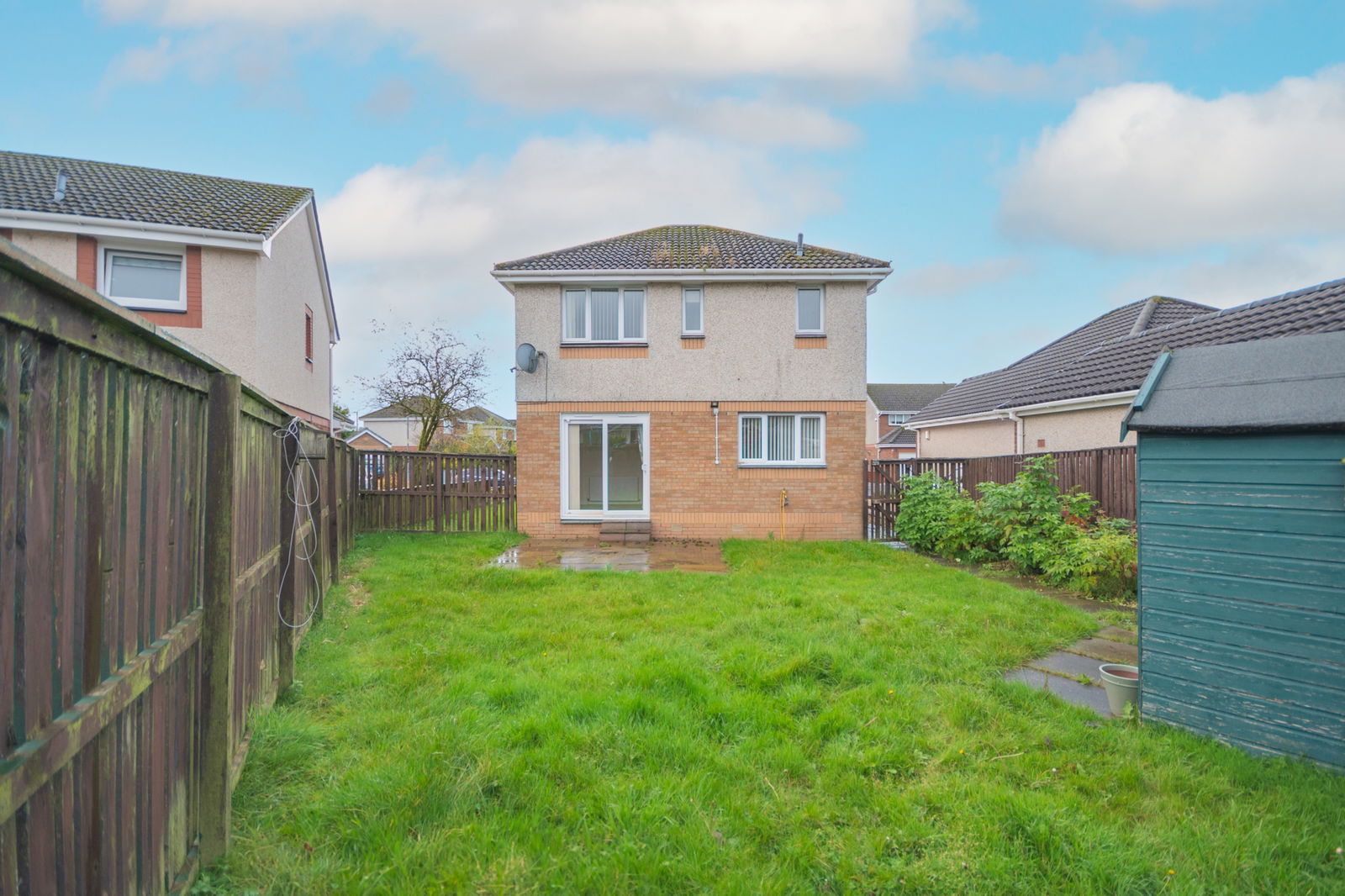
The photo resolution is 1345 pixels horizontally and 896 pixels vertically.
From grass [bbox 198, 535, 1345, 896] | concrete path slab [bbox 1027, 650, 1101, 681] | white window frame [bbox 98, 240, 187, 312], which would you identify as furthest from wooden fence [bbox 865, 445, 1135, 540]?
white window frame [bbox 98, 240, 187, 312]

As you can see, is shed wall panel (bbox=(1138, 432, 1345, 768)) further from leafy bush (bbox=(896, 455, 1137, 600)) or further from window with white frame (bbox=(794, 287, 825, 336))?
window with white frame (bbox=(794, 287, 825, 336))

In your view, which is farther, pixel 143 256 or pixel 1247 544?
pixel 143 256

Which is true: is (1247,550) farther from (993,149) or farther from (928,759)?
(993,149)

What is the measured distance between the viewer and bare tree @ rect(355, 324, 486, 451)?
26.3 meters

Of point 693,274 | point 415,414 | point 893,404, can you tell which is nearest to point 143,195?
point 693,274

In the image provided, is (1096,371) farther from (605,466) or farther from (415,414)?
(415,414)

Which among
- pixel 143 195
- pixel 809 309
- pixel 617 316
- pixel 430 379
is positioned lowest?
pixel 617 316

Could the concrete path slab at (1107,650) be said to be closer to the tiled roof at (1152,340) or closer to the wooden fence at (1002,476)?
the wooden fence at (1002,476)

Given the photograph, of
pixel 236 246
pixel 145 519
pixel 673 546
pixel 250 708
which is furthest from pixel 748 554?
pixel 236 246

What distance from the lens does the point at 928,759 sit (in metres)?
3.35

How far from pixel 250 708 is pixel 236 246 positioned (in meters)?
11.6

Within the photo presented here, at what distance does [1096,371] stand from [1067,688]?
10.4m

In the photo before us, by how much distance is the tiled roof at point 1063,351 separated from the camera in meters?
14.7

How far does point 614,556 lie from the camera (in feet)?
34.1
